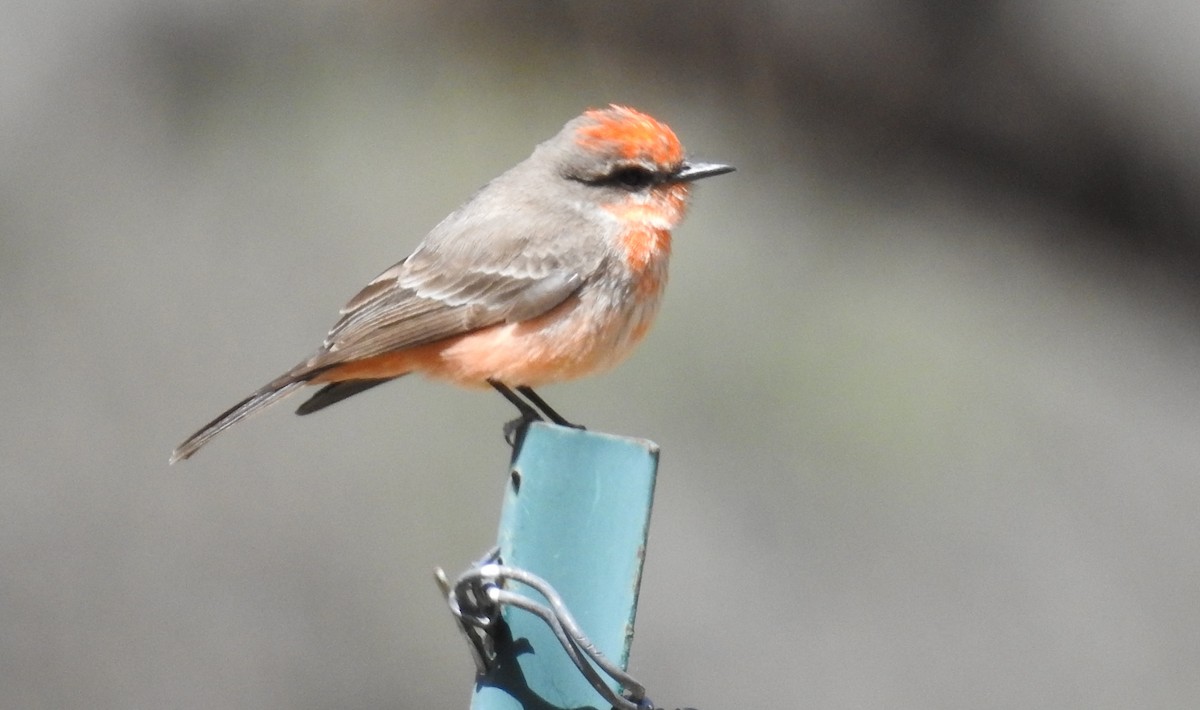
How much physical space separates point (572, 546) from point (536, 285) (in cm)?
119

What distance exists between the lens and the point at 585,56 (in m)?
5.30

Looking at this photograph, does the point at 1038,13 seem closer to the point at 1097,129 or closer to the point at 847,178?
the point at 1097,129

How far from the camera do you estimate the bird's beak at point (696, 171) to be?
3213mm

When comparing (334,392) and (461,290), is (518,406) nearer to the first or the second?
(461,290)

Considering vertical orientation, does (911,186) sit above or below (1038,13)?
below

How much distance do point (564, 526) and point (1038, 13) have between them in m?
3.53

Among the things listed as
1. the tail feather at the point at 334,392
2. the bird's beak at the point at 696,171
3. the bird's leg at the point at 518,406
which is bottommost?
the tail feather at the point at 334,392

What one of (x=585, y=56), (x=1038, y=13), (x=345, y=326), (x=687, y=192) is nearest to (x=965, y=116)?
(x=1038, y=13)

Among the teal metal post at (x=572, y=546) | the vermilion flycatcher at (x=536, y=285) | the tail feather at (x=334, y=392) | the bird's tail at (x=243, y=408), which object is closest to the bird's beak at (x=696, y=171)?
the vermilion flycatcher at (x=536, y=285)

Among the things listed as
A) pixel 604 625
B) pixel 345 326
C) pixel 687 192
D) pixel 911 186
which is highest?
pixel 911 186

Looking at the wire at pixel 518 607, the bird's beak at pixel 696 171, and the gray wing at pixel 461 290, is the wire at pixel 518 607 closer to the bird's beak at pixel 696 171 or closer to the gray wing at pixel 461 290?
the gray wing at pixel 461 290

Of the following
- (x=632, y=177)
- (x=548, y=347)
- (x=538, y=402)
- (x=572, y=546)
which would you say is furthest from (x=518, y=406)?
(x=572, y=546)

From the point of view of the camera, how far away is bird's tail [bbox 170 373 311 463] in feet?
10.3

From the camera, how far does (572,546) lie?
2.00m
